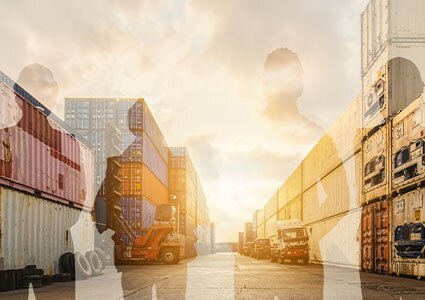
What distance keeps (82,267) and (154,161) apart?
1944 centimetres

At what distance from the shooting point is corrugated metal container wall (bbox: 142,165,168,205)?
31750mm

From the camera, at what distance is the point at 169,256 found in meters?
30.8

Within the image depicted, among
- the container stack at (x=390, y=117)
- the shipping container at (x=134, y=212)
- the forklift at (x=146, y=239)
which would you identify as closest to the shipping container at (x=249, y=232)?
the forklift at (x=146, y=239)

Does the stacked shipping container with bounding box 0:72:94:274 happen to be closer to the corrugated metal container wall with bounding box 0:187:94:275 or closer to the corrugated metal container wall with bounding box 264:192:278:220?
the corrugated metal container wall with bounding box 0:187:94:275

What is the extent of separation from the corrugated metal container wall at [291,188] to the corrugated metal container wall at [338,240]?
6.84 m

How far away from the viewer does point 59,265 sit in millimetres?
17750

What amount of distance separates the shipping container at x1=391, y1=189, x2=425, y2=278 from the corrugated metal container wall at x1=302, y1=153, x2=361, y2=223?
505 centimetres

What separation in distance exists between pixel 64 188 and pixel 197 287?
278 inches

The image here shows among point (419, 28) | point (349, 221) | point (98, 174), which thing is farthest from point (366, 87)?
point (98, 174)

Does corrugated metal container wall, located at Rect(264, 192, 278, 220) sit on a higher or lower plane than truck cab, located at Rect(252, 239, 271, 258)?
higher

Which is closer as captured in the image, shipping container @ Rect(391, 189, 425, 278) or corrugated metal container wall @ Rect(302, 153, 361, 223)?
shipping container @ Rect(391, 189, 425, 278)

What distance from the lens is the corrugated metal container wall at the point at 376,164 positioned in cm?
1878

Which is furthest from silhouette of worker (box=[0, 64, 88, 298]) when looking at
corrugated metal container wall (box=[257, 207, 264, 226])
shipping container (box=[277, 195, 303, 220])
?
corrugated metal container wall (box=[257, 207, 264, 226])

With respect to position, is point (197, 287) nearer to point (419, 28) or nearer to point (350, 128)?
point (419, 28)
